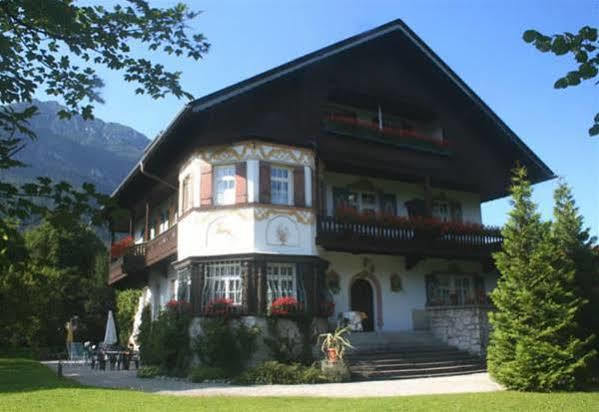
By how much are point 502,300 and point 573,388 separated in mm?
2277

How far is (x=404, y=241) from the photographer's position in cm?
2077

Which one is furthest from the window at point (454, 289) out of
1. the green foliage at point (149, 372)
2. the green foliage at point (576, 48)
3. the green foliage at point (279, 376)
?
the green foliage at point (576, 48)

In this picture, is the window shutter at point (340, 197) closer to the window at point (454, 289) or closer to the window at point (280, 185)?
the window at point (280, 185)

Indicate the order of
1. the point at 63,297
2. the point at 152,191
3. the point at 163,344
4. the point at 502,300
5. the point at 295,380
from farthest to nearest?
the point at 63,297 < the point at 152,191 < the point at 163,344 < the point at 295,380 < the point at 502,300

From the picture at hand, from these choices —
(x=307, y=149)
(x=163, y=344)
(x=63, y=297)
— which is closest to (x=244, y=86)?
(x=307, y=149)

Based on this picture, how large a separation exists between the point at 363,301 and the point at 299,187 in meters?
5.03

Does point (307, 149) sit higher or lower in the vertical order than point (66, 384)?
higher

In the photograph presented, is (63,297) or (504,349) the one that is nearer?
(504,349)

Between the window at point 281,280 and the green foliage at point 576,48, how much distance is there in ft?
47.3

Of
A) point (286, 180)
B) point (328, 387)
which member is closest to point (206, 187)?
point (286, 180)

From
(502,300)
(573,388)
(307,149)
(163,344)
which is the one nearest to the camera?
(573,388)

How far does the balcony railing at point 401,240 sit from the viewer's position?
19.4 m

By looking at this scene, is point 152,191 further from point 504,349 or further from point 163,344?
point 504,349

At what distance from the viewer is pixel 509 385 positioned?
13352mm
